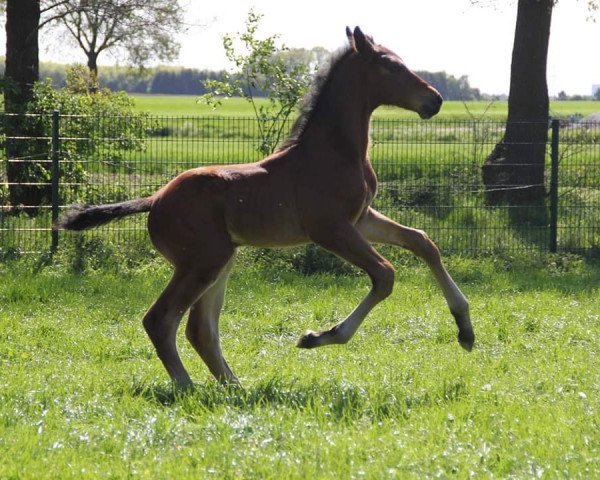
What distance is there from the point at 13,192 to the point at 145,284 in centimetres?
430

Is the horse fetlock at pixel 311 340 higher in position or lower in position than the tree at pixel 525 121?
lower

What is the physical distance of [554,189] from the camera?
15805mm

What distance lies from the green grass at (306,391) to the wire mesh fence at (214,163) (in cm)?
276

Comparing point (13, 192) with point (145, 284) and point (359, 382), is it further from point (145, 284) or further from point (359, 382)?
point (359, 382)

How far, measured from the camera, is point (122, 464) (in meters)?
5.49

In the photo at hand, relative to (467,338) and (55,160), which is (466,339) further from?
(55,160)

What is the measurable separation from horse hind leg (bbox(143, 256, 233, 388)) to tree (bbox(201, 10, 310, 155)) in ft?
25.4

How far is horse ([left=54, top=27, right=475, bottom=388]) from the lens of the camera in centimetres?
742

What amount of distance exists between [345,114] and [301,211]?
814 millimetres

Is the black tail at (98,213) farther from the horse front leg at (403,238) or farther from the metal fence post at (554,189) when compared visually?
the metal fence post at (554,189)

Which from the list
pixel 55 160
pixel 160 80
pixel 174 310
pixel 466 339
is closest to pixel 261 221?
pixel 174 310

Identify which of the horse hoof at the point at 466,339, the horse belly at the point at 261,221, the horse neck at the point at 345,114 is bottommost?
the horse hoof at the point at 466,339

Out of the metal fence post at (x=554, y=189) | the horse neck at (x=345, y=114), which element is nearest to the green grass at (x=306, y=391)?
the horse neck at (x=345, y=114)

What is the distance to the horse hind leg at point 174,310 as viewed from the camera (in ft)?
24.2
